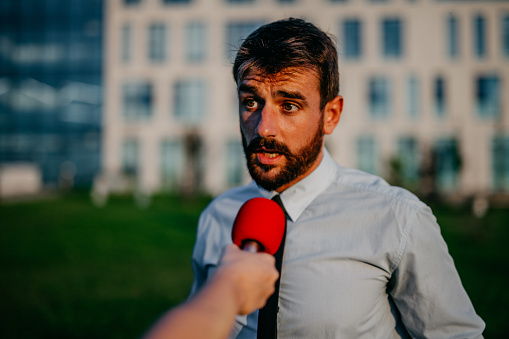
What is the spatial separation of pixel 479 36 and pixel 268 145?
1173 inches

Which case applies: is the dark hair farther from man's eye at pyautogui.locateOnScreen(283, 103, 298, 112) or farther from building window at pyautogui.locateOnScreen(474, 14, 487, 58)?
building window at pyautogui.locateOnScreen(474, 14, 487, 58)

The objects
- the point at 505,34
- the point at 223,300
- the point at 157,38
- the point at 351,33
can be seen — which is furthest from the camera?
the point at 157,38

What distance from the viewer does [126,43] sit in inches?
1082

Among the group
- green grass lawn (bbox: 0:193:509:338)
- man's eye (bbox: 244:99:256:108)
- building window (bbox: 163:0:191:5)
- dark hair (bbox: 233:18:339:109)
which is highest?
building window (bbox: 163:0:191:5)

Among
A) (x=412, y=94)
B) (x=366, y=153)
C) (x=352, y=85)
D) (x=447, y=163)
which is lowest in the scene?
(x=447, y=163)

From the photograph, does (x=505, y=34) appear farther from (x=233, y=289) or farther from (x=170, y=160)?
(x=233, y=289)

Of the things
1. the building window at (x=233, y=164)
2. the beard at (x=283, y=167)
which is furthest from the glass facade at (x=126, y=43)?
the beard at (x=283, y=167)

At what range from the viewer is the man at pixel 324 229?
1.45m

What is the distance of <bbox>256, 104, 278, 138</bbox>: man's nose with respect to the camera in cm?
150

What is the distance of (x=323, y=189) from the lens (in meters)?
1.76

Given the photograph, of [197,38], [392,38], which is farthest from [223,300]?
[392,38]

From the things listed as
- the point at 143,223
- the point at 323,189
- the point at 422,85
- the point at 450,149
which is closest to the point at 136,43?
the point at 143,223

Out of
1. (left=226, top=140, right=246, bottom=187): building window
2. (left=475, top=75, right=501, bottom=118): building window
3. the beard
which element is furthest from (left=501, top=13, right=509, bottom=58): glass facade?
the beard

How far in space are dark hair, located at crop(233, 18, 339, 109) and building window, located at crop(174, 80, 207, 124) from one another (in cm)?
2570
